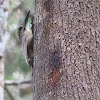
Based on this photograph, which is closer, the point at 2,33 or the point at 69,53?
the point at 69,53

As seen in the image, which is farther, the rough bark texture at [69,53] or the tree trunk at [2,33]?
the tree trunk at [2,33]

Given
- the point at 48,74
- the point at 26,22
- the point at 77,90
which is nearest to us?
the point at 77,90

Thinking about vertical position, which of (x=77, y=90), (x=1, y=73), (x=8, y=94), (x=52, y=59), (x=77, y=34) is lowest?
(x=8, y=94)

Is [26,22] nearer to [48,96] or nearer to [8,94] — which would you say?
[48,96]

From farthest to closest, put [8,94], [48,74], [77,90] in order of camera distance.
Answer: [8,94] → [48,74] → [77,90]

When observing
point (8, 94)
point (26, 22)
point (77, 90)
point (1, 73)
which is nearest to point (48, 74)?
point (77, 90)

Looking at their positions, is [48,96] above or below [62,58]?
below

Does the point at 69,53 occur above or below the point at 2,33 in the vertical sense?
below

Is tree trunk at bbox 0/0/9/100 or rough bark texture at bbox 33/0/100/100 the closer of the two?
rough bark texture at bbox 33/0/100/100
